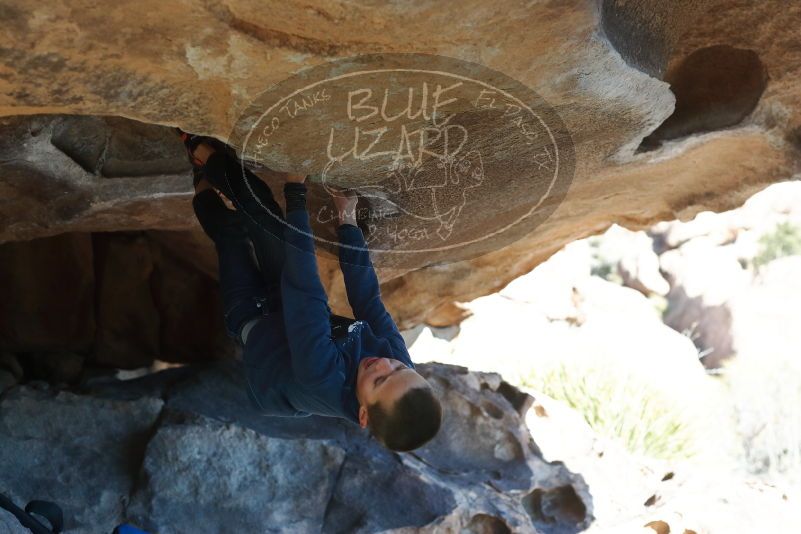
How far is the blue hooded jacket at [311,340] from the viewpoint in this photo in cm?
258

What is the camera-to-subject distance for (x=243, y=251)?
117 inches

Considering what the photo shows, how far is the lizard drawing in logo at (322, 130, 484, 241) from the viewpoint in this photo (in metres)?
2.95

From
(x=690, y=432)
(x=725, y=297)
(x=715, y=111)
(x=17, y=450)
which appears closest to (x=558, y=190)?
(x=715, y=111)

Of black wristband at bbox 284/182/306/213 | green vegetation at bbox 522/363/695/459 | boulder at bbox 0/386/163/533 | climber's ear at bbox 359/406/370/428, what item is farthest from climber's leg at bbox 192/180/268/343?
green vegetation at bbox 522/363/695/459

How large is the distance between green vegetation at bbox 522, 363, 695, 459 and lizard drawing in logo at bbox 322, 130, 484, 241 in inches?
181

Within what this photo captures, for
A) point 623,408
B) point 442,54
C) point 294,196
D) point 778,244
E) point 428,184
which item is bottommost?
point 778,244

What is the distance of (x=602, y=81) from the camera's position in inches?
100

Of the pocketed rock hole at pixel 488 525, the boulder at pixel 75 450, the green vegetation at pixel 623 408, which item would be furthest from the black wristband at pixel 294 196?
the green vegetation at pixel 623 408

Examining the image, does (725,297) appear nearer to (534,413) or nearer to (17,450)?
(534,413)

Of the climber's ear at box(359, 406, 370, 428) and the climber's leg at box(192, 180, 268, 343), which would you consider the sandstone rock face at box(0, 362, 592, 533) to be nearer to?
the climber's leg at box(192, 180, 268, 343)

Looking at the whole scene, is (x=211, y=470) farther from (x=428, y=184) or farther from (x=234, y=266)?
(x=428, y=184)

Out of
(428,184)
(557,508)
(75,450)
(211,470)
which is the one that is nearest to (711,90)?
(428,184)

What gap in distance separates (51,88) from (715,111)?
2.57m

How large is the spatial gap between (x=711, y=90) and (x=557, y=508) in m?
2.30
